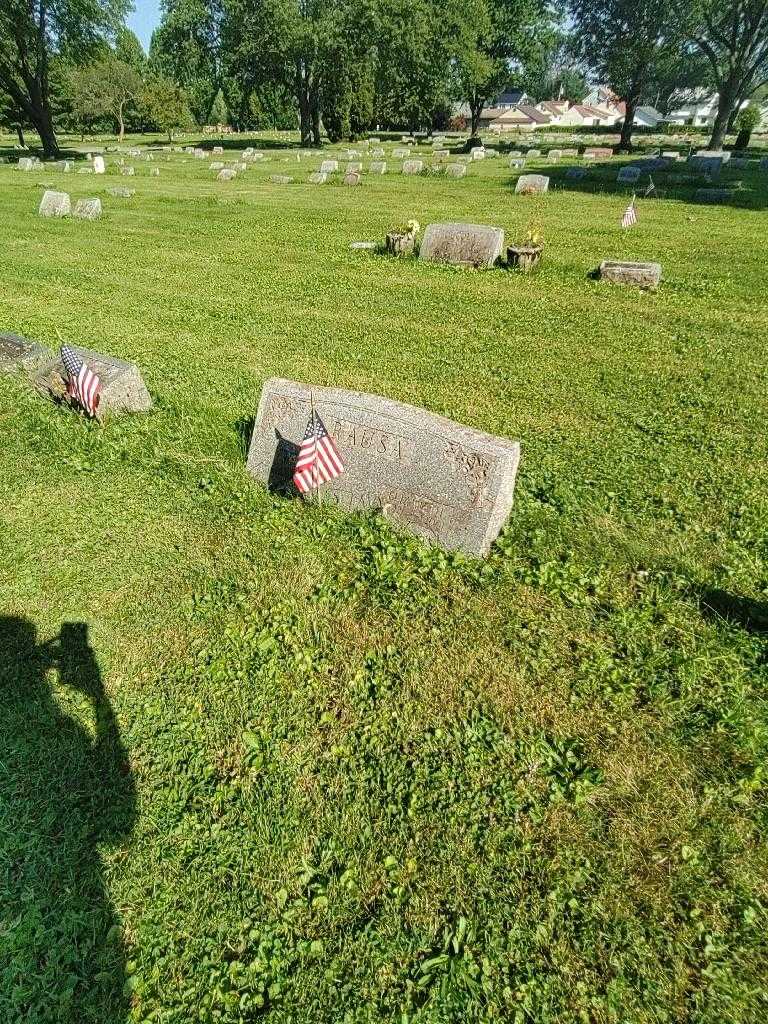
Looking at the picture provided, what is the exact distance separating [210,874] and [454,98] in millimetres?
66626

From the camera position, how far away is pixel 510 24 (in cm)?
5250

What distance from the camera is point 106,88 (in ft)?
184

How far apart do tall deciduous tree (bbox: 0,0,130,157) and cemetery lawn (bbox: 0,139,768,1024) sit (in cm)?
4248

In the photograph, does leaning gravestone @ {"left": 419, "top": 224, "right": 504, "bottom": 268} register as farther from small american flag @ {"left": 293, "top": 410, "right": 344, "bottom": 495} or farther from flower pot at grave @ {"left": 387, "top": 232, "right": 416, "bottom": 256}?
small american flag @ {"left": 293, "top": 410, "right": 344, "bottom": 495}

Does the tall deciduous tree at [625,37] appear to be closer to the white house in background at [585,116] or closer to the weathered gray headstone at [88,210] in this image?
the weathered gray headstone at [88,210]

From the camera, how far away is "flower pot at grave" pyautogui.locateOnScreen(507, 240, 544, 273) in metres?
11.7

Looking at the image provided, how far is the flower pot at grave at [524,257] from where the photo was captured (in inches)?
460

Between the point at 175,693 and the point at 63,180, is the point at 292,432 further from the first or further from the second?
the point at 63,180

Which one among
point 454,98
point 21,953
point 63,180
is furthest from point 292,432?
point 454,98

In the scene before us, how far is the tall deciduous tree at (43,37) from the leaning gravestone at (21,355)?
40130 mm

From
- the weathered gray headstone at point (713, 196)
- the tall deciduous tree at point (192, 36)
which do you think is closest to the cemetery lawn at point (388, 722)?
the weathered gray headstone at point (713, 196)

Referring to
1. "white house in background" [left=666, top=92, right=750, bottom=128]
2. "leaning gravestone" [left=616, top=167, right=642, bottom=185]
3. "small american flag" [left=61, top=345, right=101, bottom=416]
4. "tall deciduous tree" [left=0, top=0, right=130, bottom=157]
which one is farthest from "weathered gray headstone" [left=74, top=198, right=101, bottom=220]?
"white house in background" [left=666, top=92, right=750, bottom=128]

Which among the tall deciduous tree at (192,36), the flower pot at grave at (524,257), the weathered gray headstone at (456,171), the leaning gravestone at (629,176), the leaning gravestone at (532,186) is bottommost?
the flower pot at grave at (524,257)

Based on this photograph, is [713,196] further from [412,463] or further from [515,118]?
[515,118]
